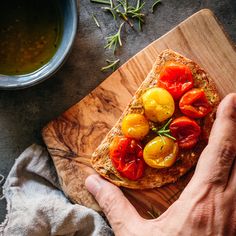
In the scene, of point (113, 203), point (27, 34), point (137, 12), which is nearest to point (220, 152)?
point (113, 203)

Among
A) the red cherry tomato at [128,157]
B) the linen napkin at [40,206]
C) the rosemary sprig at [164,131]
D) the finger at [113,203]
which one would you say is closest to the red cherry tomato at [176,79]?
the rosemary sprig at [164,131]

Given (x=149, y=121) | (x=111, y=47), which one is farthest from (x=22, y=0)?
(x=149, y=121)

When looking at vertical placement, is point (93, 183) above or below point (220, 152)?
above

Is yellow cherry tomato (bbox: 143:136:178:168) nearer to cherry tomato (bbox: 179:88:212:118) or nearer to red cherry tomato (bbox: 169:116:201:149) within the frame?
red cherry tomato (bbox: 169:116:201:149)

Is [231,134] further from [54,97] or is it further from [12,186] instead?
[12,186]

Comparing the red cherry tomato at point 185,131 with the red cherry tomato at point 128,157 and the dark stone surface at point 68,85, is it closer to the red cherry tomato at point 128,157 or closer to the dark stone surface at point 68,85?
the red cherry tomato at point 128,157

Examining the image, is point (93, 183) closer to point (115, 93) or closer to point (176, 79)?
point (115, 93)
